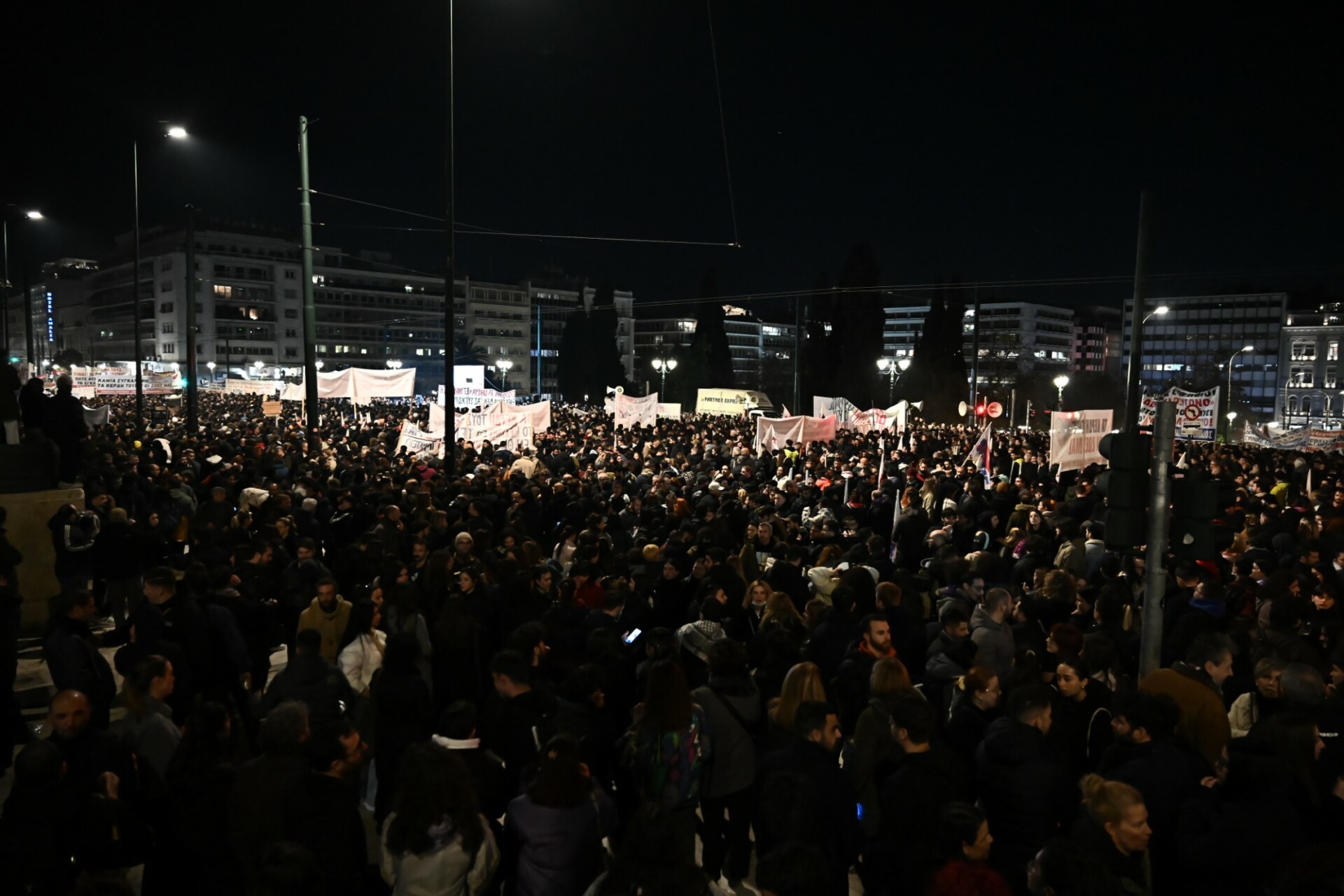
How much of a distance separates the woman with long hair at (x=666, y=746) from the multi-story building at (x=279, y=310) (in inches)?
3462

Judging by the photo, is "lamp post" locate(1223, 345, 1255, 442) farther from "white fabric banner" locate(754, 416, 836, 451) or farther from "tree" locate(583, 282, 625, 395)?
"tree" locate(583, 282, 625, 395)

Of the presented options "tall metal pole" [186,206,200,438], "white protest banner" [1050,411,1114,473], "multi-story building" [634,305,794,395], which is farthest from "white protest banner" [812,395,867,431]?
"multi-story building" [634,305,794,395]

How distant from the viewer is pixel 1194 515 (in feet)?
19.2

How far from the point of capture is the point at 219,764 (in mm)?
4105

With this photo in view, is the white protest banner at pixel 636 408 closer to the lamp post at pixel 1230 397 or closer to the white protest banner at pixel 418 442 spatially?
the white protest banner at pixel 418 442

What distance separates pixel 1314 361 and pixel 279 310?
124 meters

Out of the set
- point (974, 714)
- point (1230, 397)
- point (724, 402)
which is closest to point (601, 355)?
point (724, 402)

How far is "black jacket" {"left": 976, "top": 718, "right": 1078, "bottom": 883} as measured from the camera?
401cm

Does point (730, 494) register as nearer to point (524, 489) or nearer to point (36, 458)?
point (524, 489)

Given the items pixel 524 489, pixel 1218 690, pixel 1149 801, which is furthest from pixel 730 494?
pixel 1149 801

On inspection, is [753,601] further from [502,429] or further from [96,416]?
[96,416]

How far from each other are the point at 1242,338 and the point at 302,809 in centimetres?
15499

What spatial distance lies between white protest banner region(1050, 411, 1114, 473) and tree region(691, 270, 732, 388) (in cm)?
6030

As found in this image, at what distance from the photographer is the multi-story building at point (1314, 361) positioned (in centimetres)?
10331
